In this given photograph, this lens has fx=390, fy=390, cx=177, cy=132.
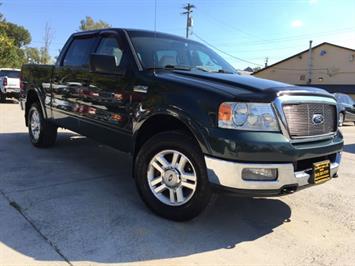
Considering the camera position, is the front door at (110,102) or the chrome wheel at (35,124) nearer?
the front door at (110,102)

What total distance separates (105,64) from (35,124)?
320 centimetres

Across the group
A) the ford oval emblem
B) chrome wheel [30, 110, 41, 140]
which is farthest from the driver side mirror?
chrome wheel [30, 110, 41, 140]

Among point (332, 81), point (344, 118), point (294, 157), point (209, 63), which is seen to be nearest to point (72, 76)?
point (209, 63)

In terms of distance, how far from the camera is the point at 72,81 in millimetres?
5527

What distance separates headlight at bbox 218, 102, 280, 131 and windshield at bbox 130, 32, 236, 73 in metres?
1.37

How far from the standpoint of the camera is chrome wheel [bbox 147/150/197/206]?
370 centimetres

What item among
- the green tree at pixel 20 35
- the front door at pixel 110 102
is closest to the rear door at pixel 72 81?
the front door at pixel 110 102

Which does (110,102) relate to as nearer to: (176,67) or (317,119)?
(176,67)

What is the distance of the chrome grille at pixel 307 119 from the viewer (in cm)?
351

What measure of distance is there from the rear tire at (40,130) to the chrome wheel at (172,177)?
131 inches

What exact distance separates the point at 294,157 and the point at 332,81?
39.5 m

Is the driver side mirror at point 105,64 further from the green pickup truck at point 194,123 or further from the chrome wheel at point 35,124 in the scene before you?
the chrome wheel at point 35,124

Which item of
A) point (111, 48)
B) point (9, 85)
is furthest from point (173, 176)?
point (9, 85)

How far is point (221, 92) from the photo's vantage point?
3.47 metres
